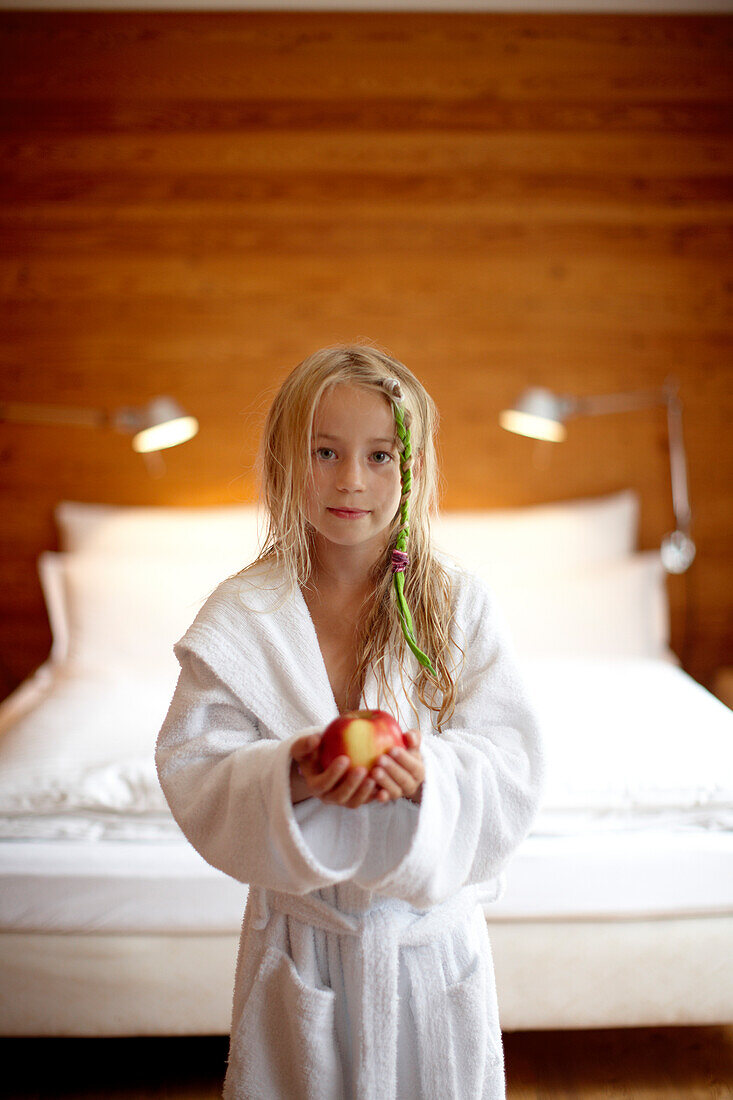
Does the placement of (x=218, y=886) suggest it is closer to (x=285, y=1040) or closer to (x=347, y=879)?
(x=285, y=1040)

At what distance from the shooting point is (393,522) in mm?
1141

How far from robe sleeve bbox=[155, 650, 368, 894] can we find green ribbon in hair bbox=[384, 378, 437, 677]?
0.55 ft

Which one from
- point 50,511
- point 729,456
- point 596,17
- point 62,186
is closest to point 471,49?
point 596,17

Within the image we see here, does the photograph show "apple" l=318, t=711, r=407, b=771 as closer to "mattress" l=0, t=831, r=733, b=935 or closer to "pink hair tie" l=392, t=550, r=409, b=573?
"pink hair tie" l=392, t=550, r=409, b=573

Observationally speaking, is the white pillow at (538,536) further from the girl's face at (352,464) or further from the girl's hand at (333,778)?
the girl's hand at (333,778)

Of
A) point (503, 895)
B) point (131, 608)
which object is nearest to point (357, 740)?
point (503, 895)

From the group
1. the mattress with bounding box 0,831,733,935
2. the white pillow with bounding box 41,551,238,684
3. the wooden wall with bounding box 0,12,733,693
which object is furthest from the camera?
the wooden wall with bounding box 0,12,733,693

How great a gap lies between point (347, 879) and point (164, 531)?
172 centimetres

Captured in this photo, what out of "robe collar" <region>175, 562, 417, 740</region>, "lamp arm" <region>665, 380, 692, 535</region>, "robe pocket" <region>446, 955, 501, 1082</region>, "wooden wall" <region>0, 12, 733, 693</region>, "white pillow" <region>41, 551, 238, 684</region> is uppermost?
"wooden wall" <region>0, 12, 733, 693</region>

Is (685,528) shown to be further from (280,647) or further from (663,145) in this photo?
(280,647)

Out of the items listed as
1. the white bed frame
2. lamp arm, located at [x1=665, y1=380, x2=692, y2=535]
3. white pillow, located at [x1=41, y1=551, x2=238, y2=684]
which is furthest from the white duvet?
lamp arm, located at [x1=665, y1=380, x2=692, y2=535]

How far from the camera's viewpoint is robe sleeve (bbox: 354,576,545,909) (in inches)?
36.2

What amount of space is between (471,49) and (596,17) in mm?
378

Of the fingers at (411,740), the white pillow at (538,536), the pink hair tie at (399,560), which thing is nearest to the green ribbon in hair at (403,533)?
the pink hair tie at (399,560)
